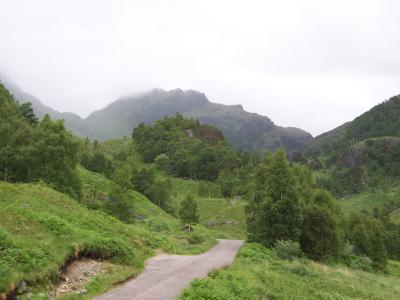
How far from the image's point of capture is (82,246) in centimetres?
2220

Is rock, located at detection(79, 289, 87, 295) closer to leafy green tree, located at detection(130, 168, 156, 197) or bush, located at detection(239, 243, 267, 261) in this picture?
bush, located at detection(239, 243, 267, 261)

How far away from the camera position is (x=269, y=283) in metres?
25.5

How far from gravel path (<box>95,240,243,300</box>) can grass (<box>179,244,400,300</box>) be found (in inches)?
50.7

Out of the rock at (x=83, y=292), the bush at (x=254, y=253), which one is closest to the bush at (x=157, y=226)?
the bush at (x=254, y=253)

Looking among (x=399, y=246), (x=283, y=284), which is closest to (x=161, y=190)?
(x=399, y=246)

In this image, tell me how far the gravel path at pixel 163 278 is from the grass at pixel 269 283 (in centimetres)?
129

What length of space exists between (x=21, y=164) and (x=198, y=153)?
432ft

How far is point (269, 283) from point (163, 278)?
24.0 feet

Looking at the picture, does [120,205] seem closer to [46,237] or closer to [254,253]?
[254,253]

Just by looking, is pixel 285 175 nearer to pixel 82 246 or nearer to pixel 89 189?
pixel 82 246

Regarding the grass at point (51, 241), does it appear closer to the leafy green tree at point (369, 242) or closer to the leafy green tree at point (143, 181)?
the leafy green tree at point (369, 242)

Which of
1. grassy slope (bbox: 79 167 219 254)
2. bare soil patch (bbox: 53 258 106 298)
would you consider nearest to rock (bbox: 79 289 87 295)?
bare soil patch (bbox: 53 258 106 298)

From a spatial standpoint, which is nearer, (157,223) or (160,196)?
(157,223)

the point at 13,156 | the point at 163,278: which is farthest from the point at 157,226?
the point at 163,278
